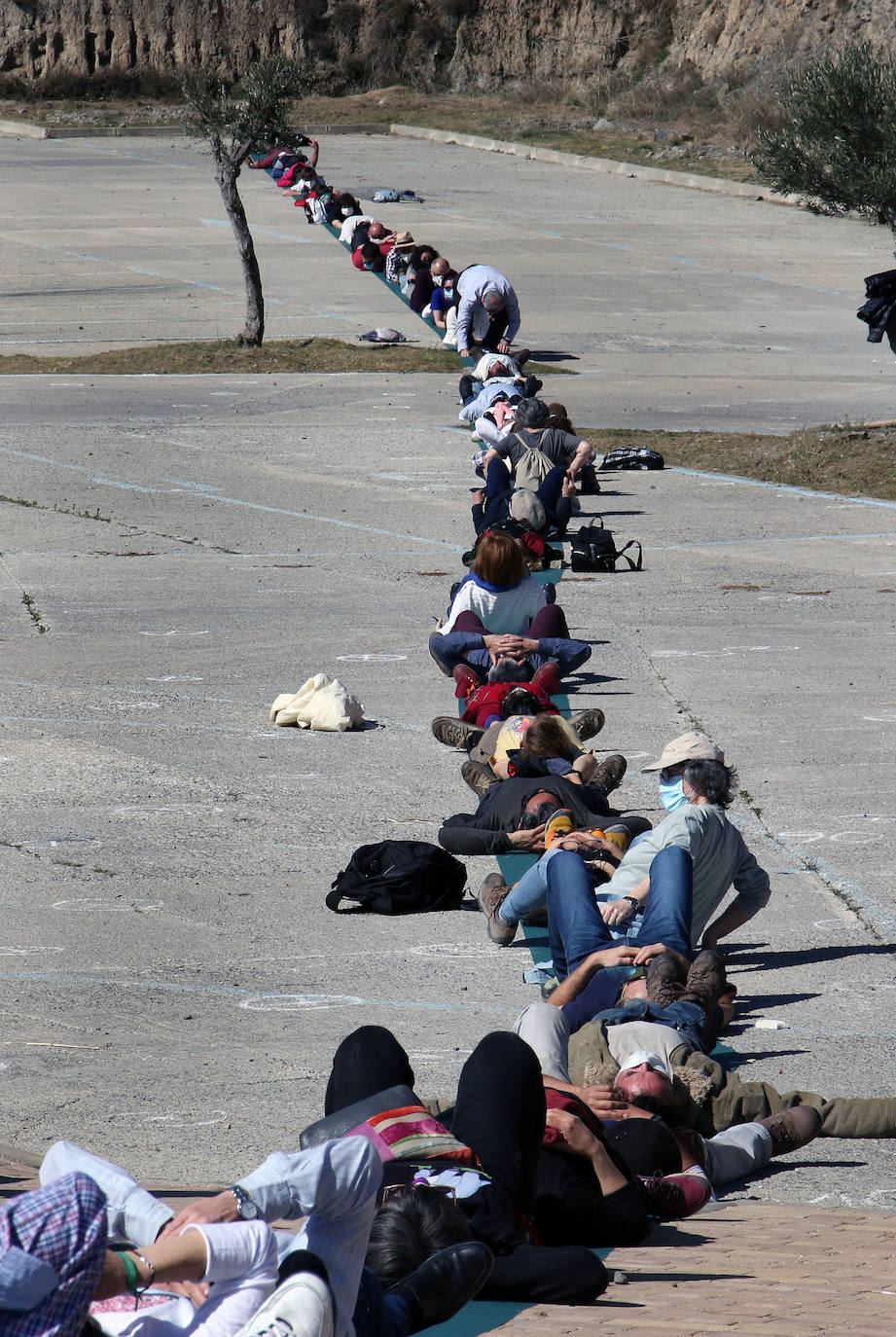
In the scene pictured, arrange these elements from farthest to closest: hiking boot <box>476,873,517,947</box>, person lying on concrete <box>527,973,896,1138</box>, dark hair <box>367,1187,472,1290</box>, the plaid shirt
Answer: hiking boot <box>476,873,517,947</box>, person lying on concrete <box>527,973,896,1138</box>, dark hair <box>367,1187,472,1290</box>, the plaid shirt

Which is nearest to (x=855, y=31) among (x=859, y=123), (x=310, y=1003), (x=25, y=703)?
(x=859, y=123)

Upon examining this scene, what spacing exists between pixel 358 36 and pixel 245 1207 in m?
72.1

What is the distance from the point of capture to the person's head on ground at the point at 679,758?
7.84m

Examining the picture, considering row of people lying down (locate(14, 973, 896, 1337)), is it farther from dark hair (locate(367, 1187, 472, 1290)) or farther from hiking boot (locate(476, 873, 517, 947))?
hiking boot (locate(476, 873, 517, 947))

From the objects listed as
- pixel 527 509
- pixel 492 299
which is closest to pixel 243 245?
pixel 492 299

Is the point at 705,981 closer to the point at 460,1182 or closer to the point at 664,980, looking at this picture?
the point at 664,980

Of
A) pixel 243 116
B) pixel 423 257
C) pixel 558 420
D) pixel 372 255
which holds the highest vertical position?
pixel 243 116

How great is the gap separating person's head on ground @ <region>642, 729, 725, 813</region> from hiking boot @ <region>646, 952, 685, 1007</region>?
1.09 metres

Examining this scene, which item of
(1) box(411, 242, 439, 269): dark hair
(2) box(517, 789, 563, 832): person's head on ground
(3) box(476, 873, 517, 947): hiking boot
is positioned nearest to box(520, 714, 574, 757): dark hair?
(2) box(517, 789, 563, 832): person's head on ground

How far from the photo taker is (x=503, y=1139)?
5000 mm

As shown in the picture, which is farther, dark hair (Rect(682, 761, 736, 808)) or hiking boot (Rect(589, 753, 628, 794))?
hiking boot (Rect(589, 753, 628, 794))

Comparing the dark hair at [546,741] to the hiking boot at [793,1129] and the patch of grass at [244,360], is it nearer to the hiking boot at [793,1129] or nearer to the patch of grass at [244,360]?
the hiking boot at [793,1129]

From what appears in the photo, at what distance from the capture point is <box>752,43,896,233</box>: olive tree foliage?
2142 cm

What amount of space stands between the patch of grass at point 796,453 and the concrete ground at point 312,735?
2.75 feet
